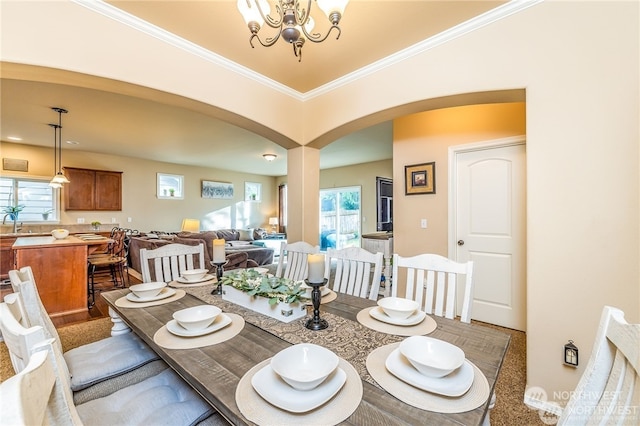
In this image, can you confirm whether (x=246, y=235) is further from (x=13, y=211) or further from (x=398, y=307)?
(x=398, y=307)

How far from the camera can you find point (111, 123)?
4.29 m

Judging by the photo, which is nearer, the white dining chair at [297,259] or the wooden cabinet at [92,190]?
the white dining chair at [297,259]

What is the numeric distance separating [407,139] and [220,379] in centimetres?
335

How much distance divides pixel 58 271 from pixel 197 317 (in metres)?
3.15

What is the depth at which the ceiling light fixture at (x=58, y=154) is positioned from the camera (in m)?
4.08

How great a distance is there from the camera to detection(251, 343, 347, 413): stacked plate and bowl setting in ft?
2.54

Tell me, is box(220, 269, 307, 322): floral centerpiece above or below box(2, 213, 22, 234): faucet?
below

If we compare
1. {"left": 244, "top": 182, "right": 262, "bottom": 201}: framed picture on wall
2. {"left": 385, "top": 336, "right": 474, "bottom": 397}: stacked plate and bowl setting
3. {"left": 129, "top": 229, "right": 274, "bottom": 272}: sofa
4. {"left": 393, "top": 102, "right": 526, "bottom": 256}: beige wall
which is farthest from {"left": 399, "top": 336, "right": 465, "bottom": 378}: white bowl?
{"left": 244, "top": 182, "right": 262, "bottom": 201}: framed picture on wall

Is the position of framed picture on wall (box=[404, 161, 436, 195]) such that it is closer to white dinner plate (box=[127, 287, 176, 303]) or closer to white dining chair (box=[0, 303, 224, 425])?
white dinner plate (box=[127, 287, 176, 303])

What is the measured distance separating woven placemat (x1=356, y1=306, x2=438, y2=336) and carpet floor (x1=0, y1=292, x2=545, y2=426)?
94 centimetres

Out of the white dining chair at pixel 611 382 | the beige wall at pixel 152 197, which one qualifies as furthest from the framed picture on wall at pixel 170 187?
the white dining chair at pixel 611 382

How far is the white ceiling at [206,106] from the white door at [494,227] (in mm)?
1525

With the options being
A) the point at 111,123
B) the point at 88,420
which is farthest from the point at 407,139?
the point at 111,123

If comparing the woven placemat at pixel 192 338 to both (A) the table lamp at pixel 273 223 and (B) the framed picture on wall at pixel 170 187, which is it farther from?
(A) the table lamp at pixel 273 223
